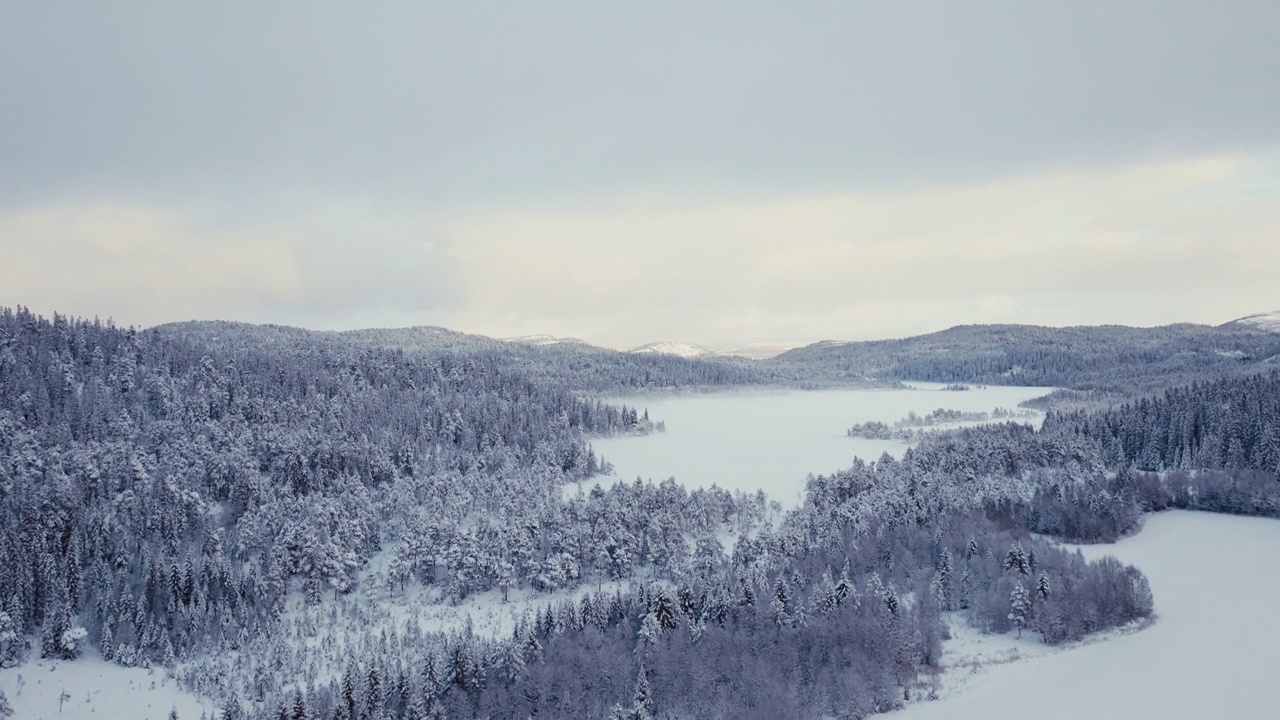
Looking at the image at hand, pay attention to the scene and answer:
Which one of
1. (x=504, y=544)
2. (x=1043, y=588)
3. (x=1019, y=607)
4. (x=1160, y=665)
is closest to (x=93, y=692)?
(x=504, y=544)

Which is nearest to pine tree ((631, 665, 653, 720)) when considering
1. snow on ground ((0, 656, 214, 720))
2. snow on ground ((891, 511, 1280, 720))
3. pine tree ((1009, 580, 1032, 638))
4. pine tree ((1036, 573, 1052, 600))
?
snow on ground ((891, 511, 1280, 720))

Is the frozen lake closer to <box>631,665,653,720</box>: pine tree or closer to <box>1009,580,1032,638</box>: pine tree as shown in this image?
<box>1009,580,1032,638</box>: pine tree

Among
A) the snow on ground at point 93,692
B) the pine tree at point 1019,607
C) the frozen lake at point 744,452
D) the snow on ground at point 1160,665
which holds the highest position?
the frozen lake at point 744,452

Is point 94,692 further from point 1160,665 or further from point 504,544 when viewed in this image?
point 1160,665

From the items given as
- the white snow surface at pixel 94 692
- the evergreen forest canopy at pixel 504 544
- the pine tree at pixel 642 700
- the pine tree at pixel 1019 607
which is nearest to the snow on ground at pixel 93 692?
the white snow surface at pixel 94 692

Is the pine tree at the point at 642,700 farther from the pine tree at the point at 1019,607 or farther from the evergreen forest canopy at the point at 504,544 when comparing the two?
the pine tree at the point at 1019,607
